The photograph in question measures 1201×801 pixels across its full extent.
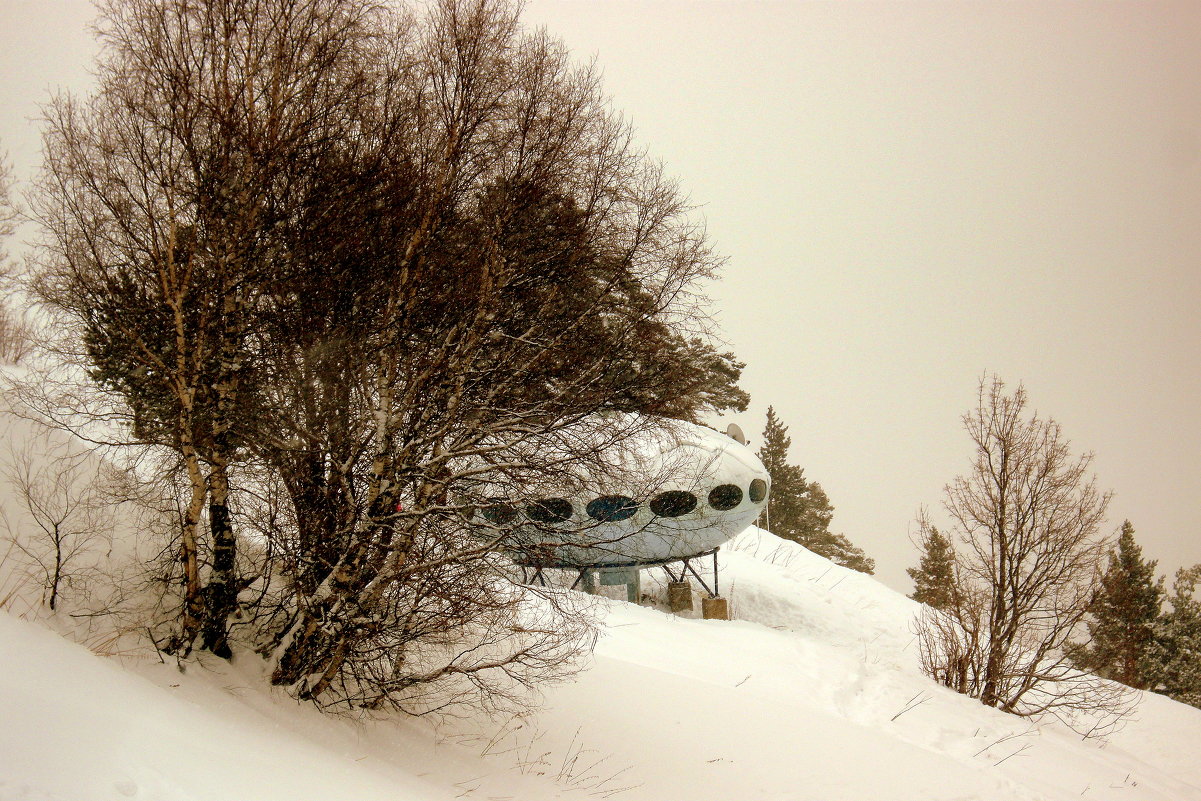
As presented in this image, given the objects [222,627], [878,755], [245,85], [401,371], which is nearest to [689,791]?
[878,755]

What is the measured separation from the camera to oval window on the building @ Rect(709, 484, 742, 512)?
54.5 feet

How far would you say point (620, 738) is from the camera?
8.80m

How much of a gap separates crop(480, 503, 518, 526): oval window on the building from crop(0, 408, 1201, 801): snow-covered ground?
8.10 ft

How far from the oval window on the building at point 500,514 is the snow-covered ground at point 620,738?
8.10ft

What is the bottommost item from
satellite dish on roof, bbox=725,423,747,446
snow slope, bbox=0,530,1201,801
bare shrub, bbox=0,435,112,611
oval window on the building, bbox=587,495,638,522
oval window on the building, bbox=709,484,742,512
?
snow slope, bbox=0,530,1201,801

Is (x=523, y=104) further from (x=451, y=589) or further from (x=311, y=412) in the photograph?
(x=451, y=589)

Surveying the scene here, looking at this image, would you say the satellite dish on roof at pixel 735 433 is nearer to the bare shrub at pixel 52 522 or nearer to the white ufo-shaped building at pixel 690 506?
the white ufo-shaped building at pixel 690 506

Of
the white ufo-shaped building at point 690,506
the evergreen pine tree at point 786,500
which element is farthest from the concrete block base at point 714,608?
the evergreen pine tree at point 786,500

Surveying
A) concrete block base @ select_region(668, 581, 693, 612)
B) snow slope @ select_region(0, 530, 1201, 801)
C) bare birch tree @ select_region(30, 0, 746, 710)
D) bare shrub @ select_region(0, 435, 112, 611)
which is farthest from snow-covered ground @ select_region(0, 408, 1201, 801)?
concrete block base @ select_region(668, 581, 693, 612)

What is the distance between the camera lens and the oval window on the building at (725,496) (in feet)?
54.5

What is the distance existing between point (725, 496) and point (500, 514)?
33.3 ft

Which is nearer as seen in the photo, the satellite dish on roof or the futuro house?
the futuro house

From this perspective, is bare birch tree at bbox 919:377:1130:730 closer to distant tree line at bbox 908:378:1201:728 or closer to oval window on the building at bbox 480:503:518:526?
distant tree line at bbox 908:378:1201:728

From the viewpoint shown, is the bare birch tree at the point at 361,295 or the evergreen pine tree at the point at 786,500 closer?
the bare birch tree at the point at 361,295
